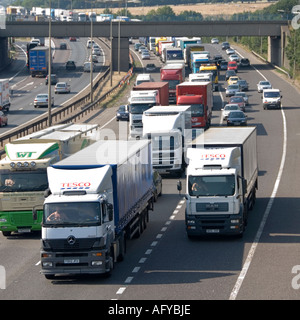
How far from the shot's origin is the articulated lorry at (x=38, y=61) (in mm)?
120350

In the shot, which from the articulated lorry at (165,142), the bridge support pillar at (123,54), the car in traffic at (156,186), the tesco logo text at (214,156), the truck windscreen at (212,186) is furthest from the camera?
the bridge support pillar at (123,54)

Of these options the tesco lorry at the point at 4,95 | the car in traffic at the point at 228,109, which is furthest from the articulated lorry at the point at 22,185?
the tesco lorry at the point at 4,95

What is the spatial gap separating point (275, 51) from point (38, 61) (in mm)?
38977

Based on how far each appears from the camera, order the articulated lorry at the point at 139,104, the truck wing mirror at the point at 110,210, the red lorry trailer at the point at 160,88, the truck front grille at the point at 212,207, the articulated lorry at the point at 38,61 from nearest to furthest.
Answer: the truck wing mirror at the point at 110,210, the truck front grille at the point at 212,207, the articulated lorry at the point at 139,104, the red lorry trailer at the point at 160,88, the articulated lorry at the point at 38,61

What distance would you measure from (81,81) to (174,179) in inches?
2845

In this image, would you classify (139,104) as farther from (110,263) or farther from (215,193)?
(110,263)

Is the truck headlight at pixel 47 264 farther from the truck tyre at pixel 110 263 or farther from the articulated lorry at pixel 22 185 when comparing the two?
the articulated lorry at pixel 22 185

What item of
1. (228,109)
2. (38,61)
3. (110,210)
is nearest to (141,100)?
(228,109)

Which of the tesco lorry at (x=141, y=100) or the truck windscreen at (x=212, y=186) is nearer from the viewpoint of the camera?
the truck windscreen at (x=212, y=186)

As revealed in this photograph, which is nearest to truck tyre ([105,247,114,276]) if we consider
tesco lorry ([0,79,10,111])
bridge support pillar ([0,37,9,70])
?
tesco lorry ([0,79,10,111])

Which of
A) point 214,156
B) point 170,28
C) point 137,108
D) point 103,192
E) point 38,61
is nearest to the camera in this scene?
point 103,192

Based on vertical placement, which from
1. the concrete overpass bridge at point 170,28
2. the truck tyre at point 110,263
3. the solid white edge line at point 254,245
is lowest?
the solid white edge line at point 254,245

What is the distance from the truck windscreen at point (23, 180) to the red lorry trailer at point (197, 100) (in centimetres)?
3083

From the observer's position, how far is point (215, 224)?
3052 centimetres
